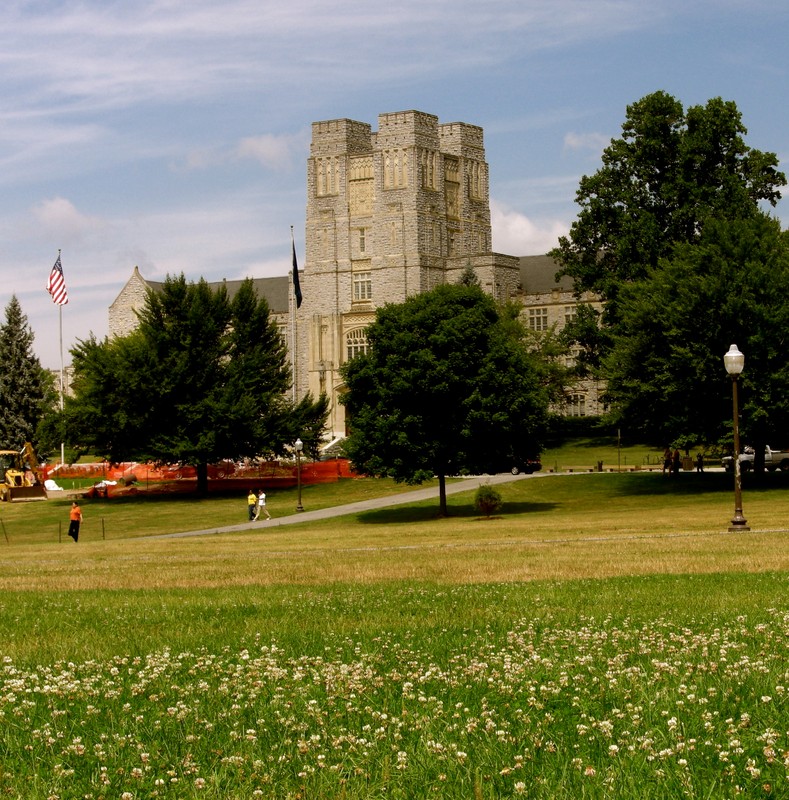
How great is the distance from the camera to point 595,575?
18875mm

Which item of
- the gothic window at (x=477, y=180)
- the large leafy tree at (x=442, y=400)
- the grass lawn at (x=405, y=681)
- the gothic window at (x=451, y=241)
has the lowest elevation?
the grass lawn at (x=405, y=681)

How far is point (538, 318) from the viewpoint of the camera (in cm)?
Result: 12300

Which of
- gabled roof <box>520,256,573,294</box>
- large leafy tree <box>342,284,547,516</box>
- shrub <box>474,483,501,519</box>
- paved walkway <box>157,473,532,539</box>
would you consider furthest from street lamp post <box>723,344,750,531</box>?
gabled roof <box>520,256,573,294</box>

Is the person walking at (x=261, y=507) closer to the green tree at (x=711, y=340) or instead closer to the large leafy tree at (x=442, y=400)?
the large leafy tree at (x=442, y=400)

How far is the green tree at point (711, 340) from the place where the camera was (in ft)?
173

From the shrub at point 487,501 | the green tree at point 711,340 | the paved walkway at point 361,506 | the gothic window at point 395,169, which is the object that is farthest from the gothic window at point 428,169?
the shrub at point 487,501

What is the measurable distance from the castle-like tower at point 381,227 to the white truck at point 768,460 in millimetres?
39273

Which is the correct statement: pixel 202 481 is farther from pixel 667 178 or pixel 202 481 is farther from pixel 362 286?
pixel 362 286

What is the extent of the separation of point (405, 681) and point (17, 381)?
9911cm

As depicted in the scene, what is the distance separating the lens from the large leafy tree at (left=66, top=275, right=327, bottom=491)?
74.2 m

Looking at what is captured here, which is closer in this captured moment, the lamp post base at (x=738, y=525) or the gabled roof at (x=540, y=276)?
the lamp post base at (x=738, y=525)

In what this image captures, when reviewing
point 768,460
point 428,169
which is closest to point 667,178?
point 768,460

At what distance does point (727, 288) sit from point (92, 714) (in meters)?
48.8

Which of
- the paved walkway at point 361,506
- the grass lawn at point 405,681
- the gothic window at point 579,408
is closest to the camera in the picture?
the grass lawn at point 405,681
